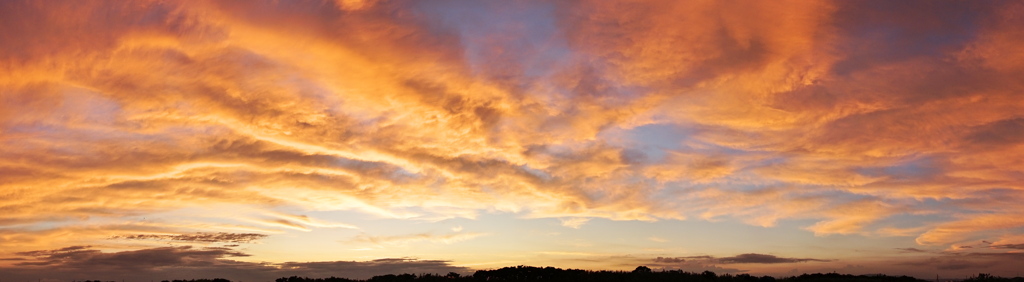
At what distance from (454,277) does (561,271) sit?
7.50m

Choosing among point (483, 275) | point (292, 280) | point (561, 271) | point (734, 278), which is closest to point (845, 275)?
point (734, 278)

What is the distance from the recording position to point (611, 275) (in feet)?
156

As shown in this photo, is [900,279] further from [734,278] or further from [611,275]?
[611,275]

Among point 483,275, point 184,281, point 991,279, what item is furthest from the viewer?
point 184,281

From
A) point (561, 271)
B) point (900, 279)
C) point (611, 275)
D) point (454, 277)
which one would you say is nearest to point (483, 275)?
point (454, 277)

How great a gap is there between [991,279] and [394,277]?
39.8 meters

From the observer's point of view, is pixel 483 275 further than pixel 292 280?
No

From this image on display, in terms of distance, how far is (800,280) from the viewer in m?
46.3

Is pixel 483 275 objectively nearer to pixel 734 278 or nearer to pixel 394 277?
pixel 394 277

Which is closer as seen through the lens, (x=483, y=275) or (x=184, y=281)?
(x=483, y=275)

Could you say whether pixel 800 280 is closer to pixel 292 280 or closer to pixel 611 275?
pixel 611 275

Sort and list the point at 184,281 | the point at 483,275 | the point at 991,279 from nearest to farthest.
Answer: the point at 991,279
the point at 483,275
the point at 184,281

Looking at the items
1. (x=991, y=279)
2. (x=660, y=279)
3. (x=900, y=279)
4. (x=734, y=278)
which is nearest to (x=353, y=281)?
(x=660, y=279)

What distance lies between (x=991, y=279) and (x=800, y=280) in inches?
488
